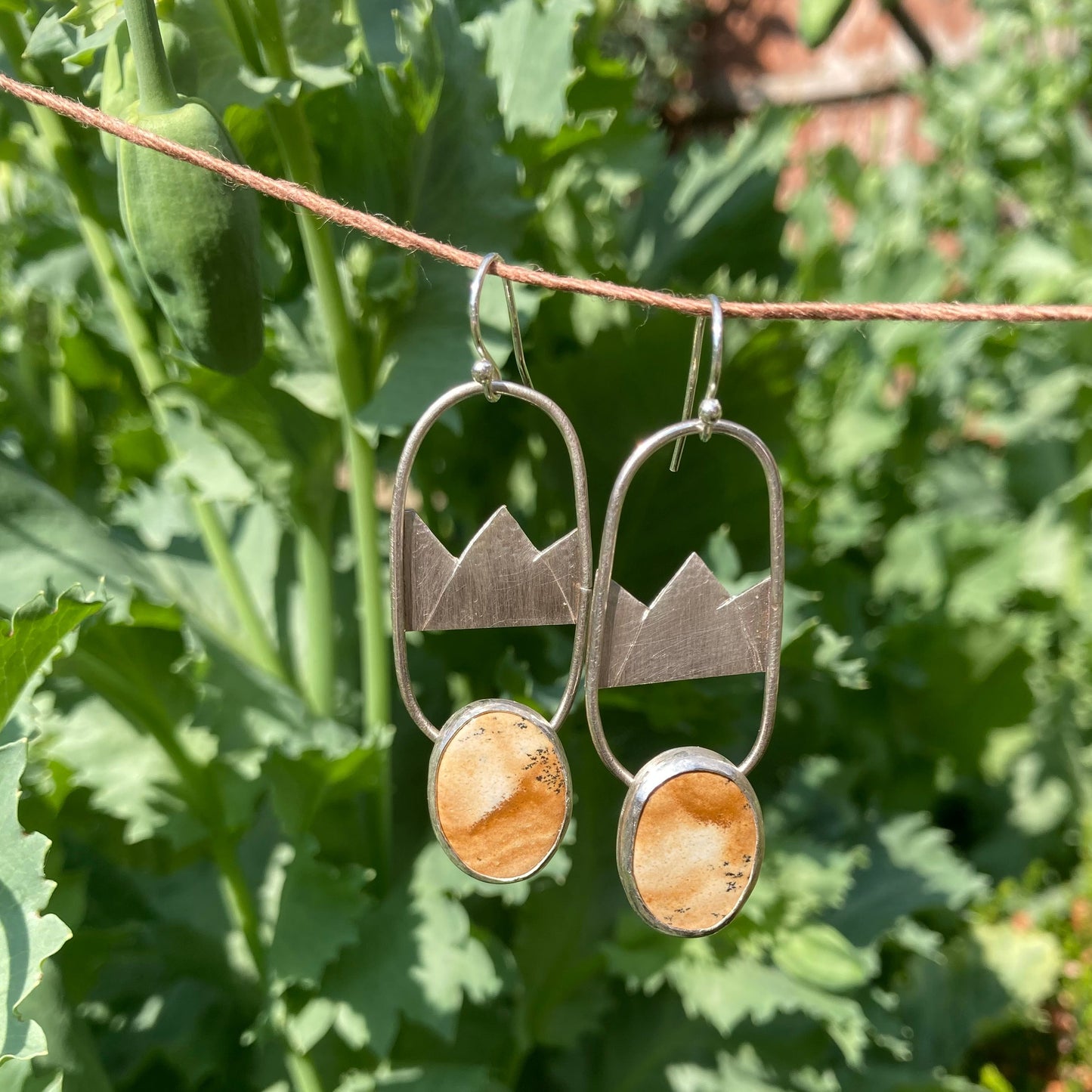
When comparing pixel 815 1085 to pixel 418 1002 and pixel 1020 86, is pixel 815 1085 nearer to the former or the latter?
pixel 418 1002

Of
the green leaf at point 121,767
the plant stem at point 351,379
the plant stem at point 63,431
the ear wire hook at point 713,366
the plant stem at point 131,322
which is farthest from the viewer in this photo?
the plant stem at point 63,431

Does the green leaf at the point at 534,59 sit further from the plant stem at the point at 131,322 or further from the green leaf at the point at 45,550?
→ the green leaf at the point at 45,550

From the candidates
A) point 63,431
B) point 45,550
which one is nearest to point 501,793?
point 45,550

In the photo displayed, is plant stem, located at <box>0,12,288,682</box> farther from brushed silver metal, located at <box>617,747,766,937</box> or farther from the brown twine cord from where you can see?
brushed silver metal, located at <box>617,747,766,937</box>

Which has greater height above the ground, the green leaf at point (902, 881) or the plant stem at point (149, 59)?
the plant stem at point (149, 59)

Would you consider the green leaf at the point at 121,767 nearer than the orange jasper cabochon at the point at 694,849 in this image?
No

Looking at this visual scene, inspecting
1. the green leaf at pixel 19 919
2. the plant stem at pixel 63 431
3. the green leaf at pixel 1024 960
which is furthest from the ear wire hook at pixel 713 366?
the green leaf at pixel 1024 960

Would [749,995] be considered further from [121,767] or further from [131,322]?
[131,322]

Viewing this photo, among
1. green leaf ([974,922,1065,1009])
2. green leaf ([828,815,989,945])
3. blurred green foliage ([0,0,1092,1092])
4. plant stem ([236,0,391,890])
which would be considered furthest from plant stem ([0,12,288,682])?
green leaf ([974,922,1065,1009])

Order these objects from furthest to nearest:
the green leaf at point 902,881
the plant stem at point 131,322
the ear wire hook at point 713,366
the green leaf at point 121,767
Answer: the green leaf at point 902,881, the green leaf at point 121,767, the plant stem at point 131,322, the ear wire hook at point 713,366
